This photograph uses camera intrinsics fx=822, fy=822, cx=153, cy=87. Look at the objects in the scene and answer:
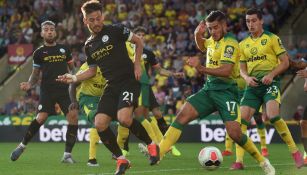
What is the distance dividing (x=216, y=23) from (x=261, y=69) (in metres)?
1.68

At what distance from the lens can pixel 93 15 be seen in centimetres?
1108

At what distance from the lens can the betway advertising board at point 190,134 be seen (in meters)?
21.8

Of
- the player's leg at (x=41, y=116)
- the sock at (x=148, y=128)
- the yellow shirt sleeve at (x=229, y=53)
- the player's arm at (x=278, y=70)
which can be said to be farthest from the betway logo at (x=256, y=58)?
the player's leg at (x=41, y=116)

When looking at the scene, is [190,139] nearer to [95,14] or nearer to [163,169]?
[163,169]

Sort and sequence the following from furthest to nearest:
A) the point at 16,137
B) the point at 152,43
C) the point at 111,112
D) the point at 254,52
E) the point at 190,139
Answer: the point at 152,43 → the point at 16,137 → the point at 190,139 → the point at 254,52 → the point at 111,112

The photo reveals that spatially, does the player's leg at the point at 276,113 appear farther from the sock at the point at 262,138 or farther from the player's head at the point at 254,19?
the sock at the point at 262,138

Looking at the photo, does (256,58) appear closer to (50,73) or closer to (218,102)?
(218,102)

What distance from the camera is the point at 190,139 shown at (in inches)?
891

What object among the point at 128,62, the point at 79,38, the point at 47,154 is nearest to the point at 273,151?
the point at 47,154

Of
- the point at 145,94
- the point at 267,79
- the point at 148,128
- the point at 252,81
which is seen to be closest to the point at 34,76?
the point at 145,94

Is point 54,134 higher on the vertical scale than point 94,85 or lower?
lower

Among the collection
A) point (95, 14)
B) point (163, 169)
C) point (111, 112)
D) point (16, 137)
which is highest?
point (95, 14)

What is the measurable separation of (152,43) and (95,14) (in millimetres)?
15556

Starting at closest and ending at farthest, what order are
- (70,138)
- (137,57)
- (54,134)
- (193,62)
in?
(193,62) → (137,57) → (70,138) → (54,134)
